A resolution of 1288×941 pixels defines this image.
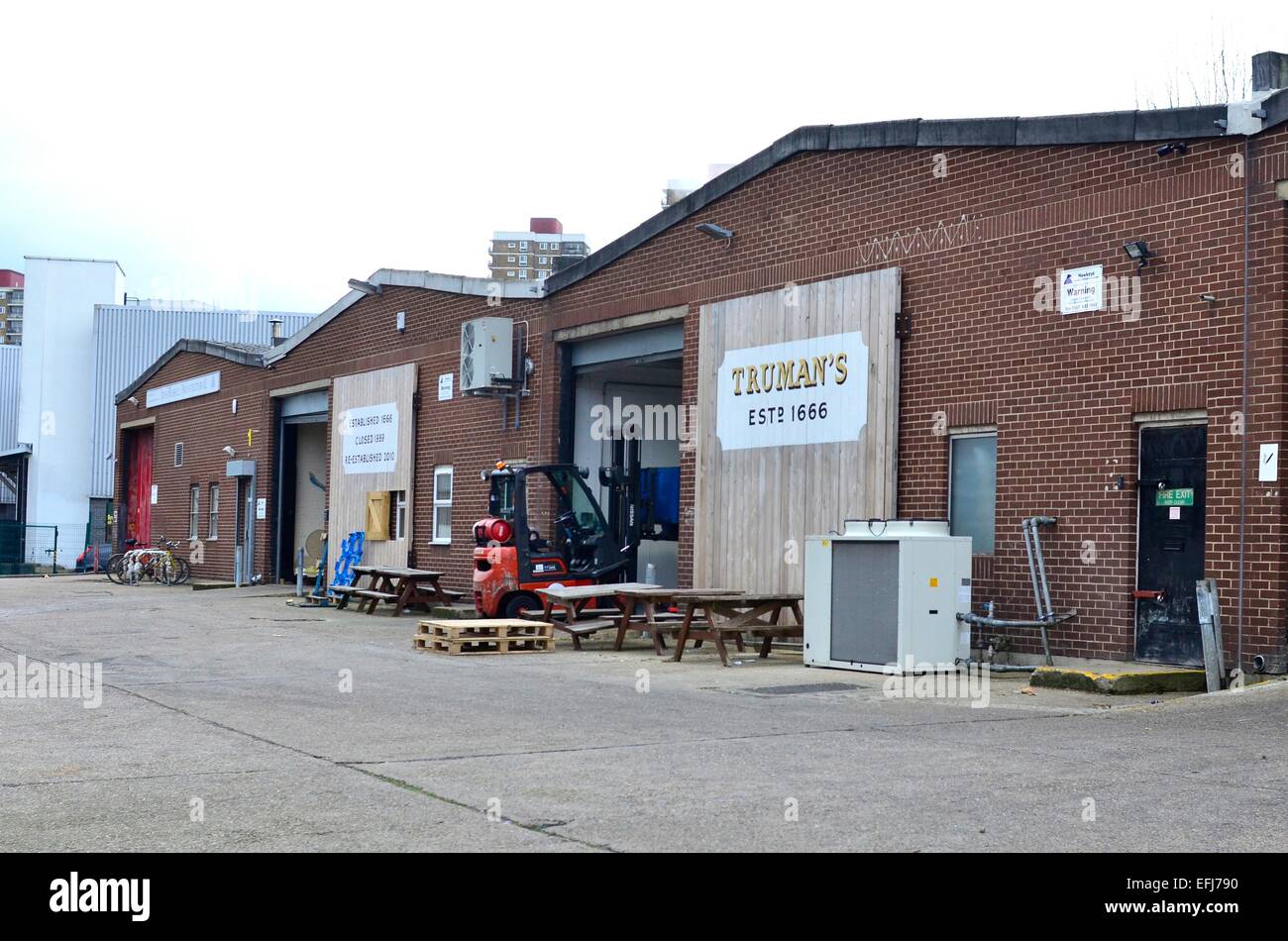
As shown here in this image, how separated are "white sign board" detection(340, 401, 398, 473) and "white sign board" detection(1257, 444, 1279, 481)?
18434 millimetres

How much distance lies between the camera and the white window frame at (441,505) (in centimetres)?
2608

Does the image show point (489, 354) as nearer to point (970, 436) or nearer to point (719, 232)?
point (719, 232)

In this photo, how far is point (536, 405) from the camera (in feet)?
77.8

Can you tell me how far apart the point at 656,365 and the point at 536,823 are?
1688 cm

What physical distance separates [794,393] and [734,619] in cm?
337

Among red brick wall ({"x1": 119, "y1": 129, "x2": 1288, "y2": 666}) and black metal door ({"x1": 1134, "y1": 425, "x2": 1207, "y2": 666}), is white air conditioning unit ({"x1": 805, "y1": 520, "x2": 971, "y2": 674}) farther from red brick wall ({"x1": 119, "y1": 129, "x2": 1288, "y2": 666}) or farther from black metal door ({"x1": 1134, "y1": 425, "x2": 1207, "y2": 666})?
black metal door ({"x1": 1134, "y1": 425, "x2": 1207, "y2": 666})

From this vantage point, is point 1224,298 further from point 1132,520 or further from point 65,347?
point 65,347

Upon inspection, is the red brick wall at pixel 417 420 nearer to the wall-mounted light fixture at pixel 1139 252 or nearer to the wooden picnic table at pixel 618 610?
the wooden picnic table at pixel 618 610

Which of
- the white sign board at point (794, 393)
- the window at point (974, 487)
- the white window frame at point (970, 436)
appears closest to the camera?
the white window frame at point (970, 436)

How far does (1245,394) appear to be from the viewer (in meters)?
12.8

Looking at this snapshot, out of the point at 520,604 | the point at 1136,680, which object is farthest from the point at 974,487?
the point at 520,604

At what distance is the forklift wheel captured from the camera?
20.0 meters

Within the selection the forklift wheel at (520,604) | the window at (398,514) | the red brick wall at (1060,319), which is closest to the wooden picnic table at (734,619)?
the red brick wall at (1060,319)

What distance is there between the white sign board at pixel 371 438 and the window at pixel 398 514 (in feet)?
1.85
